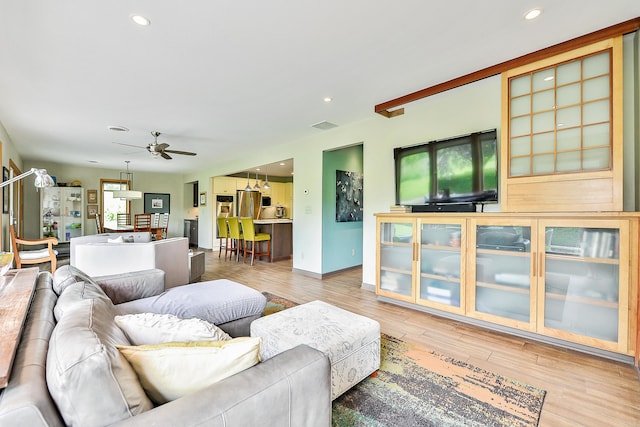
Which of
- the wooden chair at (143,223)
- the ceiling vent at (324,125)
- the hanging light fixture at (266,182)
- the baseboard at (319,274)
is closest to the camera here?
the ceiling vent at (324,125)

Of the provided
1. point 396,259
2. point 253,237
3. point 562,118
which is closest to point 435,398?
point 396,259

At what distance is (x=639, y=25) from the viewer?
2119 mm

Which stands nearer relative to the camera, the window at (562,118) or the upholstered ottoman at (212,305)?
the upholstered ottoman at (212,305)

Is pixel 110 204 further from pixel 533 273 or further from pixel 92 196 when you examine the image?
pixel 533 273

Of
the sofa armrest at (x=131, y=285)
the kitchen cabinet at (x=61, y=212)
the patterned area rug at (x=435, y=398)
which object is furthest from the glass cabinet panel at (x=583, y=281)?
the kitchen cabinet at (x=61, y=212)

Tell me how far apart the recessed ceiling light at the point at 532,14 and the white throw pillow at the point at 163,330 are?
2.81 m

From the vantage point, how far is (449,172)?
10.7 ft

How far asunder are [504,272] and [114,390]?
9.92 feet

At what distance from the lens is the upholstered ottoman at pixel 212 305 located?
2119mm

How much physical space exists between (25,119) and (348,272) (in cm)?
556

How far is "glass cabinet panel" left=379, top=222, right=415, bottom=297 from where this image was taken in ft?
11.2

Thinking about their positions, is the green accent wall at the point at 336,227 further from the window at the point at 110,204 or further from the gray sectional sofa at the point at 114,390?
the window at the point at 110,204

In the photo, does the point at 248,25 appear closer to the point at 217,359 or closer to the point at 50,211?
the point at 217,359

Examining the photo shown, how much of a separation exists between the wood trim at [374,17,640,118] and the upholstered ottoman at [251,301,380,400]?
8.56ft
